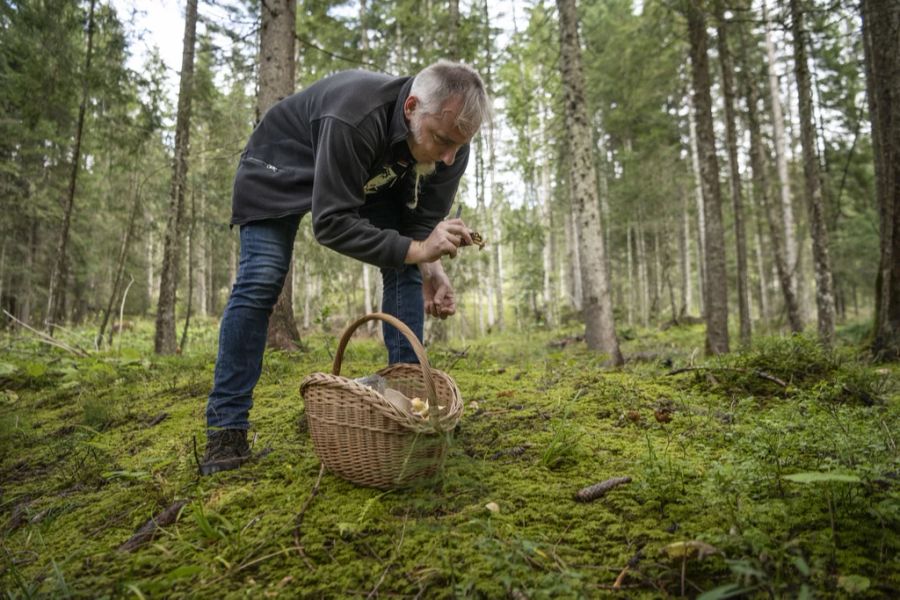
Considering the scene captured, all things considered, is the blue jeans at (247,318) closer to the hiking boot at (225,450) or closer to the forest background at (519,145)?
the hiking boot at (225,450)

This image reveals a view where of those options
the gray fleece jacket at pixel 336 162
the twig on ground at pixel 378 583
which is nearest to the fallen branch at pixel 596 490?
the twig on ground at pixel 378 583

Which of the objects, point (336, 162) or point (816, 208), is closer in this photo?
point (336, 162)

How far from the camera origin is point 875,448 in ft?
5.22

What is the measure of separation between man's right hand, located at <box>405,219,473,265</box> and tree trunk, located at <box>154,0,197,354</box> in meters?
6.44

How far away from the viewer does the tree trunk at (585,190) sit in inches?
250

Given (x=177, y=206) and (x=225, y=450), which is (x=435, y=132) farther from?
(x=177, y=206)

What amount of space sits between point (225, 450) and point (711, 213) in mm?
7074

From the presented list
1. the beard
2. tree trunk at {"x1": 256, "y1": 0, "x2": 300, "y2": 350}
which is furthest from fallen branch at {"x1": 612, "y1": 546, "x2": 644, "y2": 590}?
tree trunk at {"x1": 256, "y1": 0, "x2": 300, "y2": 350}

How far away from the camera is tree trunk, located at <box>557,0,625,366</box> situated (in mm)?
6359

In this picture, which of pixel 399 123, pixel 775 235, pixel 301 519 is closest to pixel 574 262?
pixel 775 235

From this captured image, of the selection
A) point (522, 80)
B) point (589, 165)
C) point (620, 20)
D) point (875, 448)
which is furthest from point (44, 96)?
point (522, 80)

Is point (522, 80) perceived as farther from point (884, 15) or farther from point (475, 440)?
point (475, 440)

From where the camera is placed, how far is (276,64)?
5.38 m

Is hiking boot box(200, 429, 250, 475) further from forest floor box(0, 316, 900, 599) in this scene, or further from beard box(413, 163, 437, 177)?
beard box(413, 163, 437, 177)
